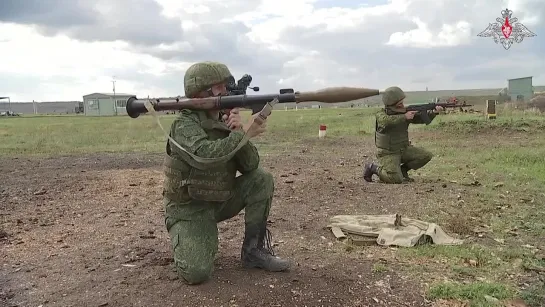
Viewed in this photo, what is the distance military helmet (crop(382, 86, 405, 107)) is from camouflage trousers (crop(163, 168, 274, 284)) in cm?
502

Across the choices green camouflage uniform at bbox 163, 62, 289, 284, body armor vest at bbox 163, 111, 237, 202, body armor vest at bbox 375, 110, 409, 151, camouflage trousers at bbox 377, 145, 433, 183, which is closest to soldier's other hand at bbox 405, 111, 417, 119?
body armor vest at bbox 375, 110, 409, 151

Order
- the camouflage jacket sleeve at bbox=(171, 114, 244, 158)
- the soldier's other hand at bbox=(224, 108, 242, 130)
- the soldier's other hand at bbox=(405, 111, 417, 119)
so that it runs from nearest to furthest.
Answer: the camouflage jacket sleeve at bbox=(171, 114, 244, 158)
the soldier's other hand at bbox=(224, 108, 242, 130)
the soldier's other hand at bbox=(405, 111, 417, 119)

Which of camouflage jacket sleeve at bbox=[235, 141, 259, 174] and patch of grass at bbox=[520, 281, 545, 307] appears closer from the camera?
patch of grass at bbox=[520, 281, 545, 307]

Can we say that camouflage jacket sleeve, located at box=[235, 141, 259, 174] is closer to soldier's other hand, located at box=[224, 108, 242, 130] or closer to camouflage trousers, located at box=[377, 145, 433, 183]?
soldier's other hand, located at box=[224, 108, 242, 130]

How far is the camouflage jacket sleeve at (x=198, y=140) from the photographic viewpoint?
13.4 ft

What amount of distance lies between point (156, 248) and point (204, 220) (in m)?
1.19

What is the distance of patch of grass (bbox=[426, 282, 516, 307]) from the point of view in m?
4.19

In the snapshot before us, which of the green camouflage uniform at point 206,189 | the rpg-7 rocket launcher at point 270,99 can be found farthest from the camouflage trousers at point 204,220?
the rpg-7 rocket launcher at point 270,99

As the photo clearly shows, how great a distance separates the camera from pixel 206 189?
432cm

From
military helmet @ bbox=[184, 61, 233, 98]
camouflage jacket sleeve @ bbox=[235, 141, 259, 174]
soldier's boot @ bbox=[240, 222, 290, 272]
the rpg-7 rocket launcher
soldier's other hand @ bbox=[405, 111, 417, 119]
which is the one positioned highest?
military helmet @ bbox=[184, 61, 233, 98]

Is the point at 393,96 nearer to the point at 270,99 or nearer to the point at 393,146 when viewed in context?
the point at 393,146

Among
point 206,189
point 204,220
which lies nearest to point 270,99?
point 206,189

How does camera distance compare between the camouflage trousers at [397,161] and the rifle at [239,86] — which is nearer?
the rifle at [239,86]

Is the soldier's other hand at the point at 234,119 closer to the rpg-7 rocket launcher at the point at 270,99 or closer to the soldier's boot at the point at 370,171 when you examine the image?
the rpg-7 rocket launcher at the point at 270,99
